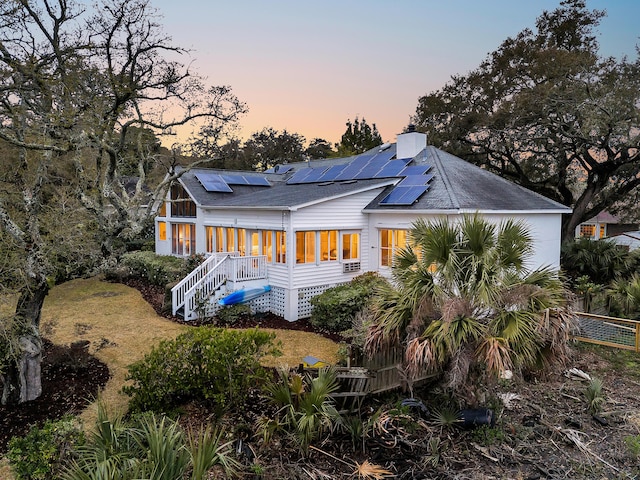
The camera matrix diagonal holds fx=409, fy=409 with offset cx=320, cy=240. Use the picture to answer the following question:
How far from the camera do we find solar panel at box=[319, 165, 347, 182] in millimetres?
19433

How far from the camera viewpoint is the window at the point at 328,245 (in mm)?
14641

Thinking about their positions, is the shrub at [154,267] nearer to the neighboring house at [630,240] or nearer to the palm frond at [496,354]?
the palm frond at [496,354]

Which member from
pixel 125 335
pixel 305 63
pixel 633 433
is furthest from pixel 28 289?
pixel 305 63

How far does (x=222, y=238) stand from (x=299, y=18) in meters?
10.3

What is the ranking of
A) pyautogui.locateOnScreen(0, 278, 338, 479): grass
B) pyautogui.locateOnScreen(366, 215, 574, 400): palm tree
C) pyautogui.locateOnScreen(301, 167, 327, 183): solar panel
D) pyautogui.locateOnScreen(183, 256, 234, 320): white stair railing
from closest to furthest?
pyautogui.locateOnScreen(366, 215, 574, 400): palm tree → pyautogui.locateOnScreen(0, 278, 338, 479): grass → pyautogui.locateOnScreen(183, 256, 234, 320): white stair railing → pyautogui.locateOnScreen(301, 167, 327, 183): solar panel

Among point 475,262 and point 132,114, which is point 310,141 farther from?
point 475,262

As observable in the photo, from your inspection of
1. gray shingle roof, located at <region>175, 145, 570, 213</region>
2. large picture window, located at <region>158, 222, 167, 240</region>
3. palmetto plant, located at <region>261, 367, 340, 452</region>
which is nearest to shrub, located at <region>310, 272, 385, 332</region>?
gray shingle roof, located at <region>175, 145, 570, 213</region>

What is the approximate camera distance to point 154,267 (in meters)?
18.8

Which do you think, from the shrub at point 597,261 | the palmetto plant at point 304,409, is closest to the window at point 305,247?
the palmetto plant at point 304,409

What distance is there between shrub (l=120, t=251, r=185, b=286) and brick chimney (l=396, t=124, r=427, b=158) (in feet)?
35.4

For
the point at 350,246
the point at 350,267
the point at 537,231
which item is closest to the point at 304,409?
the point at 350,267

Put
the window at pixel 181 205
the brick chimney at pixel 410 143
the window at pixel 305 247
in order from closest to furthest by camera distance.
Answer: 1. the window at pixel 305 247
2. the brick chimney at pixel 410 143
3. the window at pixel 181 205

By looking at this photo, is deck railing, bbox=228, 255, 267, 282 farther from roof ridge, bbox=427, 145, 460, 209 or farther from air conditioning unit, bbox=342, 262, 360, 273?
roof ridge, bbox=427, 145, 460, 209

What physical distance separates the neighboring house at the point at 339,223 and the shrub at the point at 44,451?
8692mm
